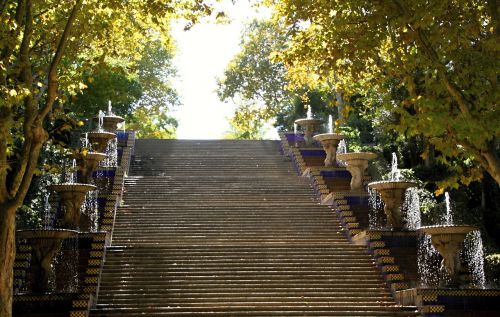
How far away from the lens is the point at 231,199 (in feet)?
78.2

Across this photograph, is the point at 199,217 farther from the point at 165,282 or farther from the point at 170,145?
the point at 170,145

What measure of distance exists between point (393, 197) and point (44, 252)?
814cm

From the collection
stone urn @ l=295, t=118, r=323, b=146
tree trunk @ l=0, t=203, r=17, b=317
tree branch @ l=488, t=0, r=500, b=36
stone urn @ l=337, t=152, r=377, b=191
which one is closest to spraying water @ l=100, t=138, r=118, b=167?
Result: stone urn @ l=295, t=118, r=323, b=146

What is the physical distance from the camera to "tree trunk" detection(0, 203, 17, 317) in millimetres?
11719

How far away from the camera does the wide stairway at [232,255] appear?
1628cm

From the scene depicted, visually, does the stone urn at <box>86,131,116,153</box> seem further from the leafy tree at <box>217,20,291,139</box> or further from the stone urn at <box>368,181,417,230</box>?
the leafy tree at <box>217,20,291,139</box>

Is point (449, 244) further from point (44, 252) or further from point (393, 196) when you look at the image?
point (44, 252)

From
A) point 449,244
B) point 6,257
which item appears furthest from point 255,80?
point 6,257

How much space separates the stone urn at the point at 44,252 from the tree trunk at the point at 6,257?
4.34 m

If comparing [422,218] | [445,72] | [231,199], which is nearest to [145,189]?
[231,199]

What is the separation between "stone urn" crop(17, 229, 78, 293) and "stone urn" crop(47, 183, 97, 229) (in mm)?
3101

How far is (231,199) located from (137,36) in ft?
23.5

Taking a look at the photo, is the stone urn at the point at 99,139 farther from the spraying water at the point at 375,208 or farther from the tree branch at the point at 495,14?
the tree branch at the point at 495,14

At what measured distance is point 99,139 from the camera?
2591 cm
